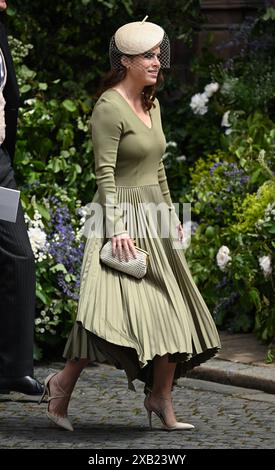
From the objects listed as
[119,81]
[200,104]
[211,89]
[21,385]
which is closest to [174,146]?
[200,104]

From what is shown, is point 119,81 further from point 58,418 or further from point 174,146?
point 174,146

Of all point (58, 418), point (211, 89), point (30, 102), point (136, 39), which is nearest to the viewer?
point (136, 39)

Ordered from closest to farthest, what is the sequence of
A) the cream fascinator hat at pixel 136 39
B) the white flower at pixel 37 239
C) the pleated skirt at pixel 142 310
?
the pleated skirt at pixel 142 310
the cream fascinator hat at pixel 136 39
the white flower at pixel 37 239

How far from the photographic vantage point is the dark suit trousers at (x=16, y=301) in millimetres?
6309

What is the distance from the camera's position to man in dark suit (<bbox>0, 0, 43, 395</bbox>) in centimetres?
630

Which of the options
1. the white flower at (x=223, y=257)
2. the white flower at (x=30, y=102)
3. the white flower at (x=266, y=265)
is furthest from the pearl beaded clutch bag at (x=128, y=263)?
the white flower at (x=30, y=102)

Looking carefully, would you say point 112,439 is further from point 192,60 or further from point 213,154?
point 192,60

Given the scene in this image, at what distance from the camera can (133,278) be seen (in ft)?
19.8

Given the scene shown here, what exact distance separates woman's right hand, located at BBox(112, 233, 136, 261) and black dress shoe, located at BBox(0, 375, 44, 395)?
2.56ft

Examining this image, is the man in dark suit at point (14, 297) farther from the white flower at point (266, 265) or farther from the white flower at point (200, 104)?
the white flower at point (200, 104)

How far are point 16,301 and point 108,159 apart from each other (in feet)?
2.73

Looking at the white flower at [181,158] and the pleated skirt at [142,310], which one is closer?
the pleated skirt at [142,310]

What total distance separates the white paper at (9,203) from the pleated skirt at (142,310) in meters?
0.37
